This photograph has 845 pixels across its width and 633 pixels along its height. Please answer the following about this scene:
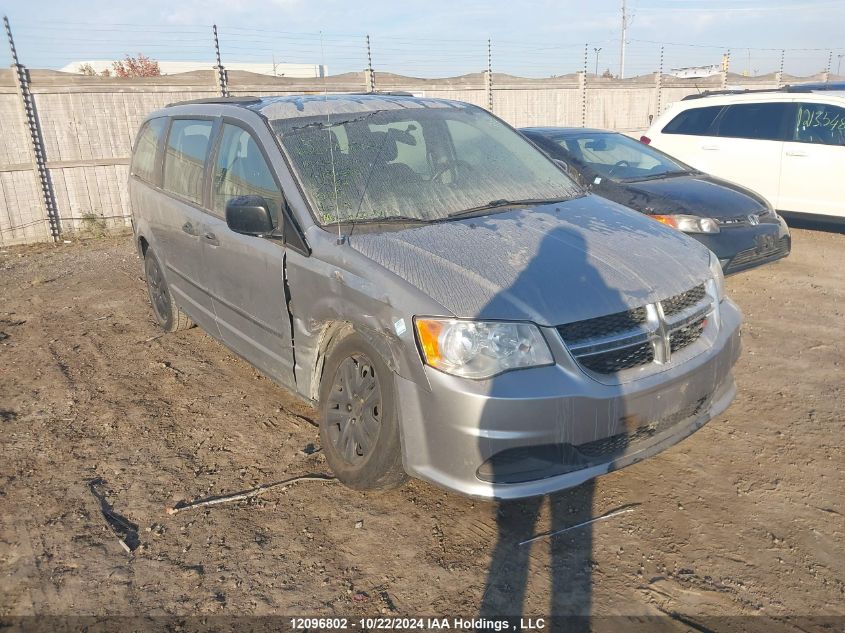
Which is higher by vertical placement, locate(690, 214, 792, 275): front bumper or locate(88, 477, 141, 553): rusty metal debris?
locate(690, 214, 792, 275): front bumper

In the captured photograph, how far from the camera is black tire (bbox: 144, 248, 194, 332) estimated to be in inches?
218

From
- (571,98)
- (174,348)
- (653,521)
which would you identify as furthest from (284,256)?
(571,98)

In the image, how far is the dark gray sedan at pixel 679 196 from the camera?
19.6 feet

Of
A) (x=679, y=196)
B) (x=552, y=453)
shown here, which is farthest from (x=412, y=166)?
(x=679, y=196)

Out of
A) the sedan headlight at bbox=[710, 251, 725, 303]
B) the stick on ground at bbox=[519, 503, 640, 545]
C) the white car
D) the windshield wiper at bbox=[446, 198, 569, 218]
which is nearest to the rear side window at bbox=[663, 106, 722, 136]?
the white car

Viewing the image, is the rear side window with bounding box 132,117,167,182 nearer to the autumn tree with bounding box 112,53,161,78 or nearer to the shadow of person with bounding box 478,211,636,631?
the shadow of person with bounding box 478,211,636,631

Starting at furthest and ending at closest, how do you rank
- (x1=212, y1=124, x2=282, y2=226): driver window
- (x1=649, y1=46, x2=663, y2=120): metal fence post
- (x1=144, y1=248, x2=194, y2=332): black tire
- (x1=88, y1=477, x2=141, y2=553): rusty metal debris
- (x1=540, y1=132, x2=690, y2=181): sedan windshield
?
(x1=649, y1=46, x2=663, y2=120): metal fence post → (x1=540, y1=132, x2=690, y2=181): sedan windshield → (x1=144, y1=248, x2=194, y2=332): black tire → (x1=212, y1=124, x2=282, y2=226): driver window → (x1=88, y1=477, x2=141, y2=553): rusty metal debris

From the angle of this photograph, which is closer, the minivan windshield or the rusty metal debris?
the rusty metal debris

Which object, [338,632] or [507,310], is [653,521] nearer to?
[507,310]

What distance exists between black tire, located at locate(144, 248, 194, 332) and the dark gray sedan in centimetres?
369

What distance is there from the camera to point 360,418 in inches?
123

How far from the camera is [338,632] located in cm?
248

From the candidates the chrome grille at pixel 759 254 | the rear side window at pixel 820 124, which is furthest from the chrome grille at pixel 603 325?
the rear side window at pixel 820 124

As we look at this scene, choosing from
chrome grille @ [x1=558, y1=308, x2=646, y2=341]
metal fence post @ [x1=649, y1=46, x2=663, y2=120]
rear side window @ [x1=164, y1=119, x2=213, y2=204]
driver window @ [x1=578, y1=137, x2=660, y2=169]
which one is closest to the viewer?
chrome grille @ [x1=558, y1=308, x2=646, y2=341]
